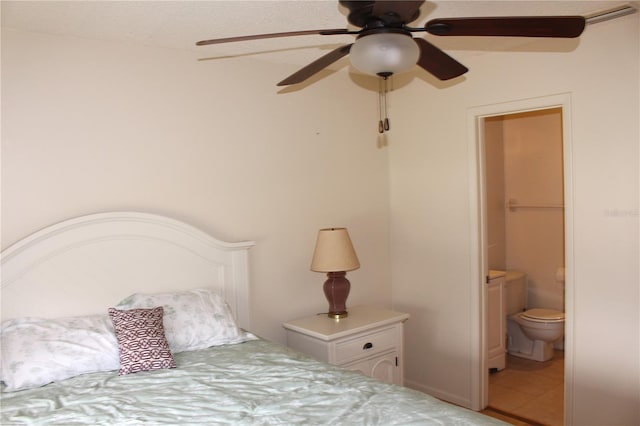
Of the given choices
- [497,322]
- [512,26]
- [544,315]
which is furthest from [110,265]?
[544,315]

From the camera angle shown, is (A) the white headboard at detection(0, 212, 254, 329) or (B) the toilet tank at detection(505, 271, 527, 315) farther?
(B) the toilet tank at detection(505, 271, 527, 315)

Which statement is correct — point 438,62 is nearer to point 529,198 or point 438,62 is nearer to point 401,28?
point 401,28

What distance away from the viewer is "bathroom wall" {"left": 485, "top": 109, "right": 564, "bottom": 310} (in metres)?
4.77

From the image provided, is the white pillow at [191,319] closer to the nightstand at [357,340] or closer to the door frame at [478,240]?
the nightstand at [357,340]

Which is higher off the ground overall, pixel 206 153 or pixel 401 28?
pixel 401 28

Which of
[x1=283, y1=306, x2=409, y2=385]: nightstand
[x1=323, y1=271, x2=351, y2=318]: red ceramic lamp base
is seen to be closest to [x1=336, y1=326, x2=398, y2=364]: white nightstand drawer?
[x1=283, y1=306, x2=409, y2=385]: nightstand

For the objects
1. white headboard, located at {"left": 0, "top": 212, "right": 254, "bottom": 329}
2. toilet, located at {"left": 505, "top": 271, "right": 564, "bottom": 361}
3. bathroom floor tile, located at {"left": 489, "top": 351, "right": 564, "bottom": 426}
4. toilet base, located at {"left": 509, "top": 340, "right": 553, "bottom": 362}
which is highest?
white headboard, located at {"left": 0, "top": 212, "right": 254, "bottom": 329}

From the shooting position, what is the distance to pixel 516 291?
4.78 metres

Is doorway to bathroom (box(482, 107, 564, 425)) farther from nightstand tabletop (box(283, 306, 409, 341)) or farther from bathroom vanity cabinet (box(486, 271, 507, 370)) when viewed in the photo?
nightstand tabletop (box(283, 306, 409, 341))

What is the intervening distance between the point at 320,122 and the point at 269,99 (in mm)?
433

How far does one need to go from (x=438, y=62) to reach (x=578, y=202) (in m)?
1.34

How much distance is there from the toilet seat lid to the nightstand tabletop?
1524mm

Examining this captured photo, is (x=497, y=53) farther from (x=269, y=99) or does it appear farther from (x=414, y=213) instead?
(x=269, y=99)

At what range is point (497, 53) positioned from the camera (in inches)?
132
